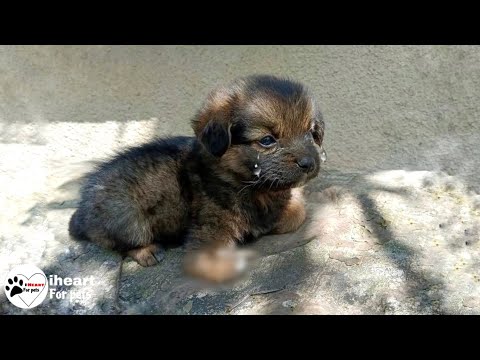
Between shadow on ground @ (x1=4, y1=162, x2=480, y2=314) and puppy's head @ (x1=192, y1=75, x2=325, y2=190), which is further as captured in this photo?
puppy's head @ (x1=192, y1=75, x2=325, y2=190)

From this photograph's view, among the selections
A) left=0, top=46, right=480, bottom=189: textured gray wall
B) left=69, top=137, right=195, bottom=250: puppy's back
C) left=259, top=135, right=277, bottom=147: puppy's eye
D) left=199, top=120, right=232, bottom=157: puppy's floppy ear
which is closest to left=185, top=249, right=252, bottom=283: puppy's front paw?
left=69, top=137, right=195, bottom=250: puppy's back

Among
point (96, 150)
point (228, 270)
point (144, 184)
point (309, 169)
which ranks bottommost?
point (96, 150)

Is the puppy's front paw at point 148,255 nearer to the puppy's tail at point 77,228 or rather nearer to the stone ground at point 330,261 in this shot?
the stone ground at point 330,261

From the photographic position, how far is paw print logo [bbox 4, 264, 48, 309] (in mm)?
4867

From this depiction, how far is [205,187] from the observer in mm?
5438

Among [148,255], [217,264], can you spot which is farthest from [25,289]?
[217,264]

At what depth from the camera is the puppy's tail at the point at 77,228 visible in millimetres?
5540

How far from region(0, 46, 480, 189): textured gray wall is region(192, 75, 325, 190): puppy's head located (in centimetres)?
322

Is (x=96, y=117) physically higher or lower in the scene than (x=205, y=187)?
lower

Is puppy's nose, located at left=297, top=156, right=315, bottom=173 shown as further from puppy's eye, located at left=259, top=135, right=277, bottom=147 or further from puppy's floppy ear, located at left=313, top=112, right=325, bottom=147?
puppy's floppy ear, located at left=313, top=112, right=325, bottom=147

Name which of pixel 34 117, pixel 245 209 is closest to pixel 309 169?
pixel 245 209

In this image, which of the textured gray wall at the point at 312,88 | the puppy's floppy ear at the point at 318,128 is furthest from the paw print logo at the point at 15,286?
the textured gray wall at the point at 312,88
